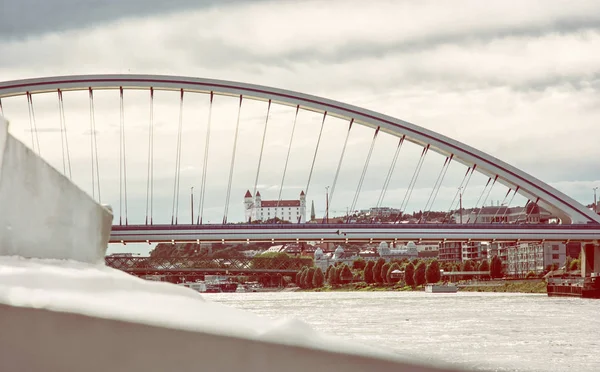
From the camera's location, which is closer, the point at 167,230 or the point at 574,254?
the point at 167,230

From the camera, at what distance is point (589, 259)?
6334cm

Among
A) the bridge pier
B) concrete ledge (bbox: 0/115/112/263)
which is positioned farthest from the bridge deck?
concrete ledge (bbox: 0/115/112/263)

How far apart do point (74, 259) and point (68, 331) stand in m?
0.84

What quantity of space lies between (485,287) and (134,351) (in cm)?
9555

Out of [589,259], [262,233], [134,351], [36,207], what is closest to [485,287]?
[589,259]

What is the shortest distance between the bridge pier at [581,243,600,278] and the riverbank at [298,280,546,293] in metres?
16.9

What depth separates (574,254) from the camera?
480 feet

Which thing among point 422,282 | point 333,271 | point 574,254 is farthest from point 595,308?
point 574,254

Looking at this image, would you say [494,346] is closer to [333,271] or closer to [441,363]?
[441,363]

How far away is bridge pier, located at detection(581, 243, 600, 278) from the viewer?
6209 cm

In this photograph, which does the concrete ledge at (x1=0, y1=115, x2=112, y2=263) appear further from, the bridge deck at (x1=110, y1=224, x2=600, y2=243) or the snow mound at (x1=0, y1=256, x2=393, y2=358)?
the bridge deck at (x1=110, y1=224, x2=600, y2=243)

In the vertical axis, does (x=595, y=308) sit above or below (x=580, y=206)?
below

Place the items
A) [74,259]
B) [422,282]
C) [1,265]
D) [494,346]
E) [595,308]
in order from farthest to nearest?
[422,282] → [595,308] → [494,346] → [74,259] → [1,265]

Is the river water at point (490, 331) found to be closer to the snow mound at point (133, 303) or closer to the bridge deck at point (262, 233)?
the bridge deck at point (262, 233)
